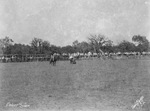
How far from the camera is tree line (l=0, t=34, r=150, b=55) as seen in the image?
59.2 m

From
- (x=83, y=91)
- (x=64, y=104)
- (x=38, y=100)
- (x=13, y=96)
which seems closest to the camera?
(x=64, y=104)

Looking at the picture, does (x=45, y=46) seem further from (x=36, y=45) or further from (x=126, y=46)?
(x=126, y=46)

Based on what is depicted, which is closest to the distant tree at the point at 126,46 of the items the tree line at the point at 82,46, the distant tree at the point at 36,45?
the tree line at the point at 82,46

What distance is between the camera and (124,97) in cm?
779

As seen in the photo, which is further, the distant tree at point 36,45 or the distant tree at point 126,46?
the distant tree at point 126,46

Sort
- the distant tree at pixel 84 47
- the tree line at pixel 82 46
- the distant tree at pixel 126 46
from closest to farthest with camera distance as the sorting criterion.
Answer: the tree line at pixel 82 46 → the distant tree at pixel 126 46 → the distant tree at pixel 84 47

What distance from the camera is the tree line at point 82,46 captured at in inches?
2331

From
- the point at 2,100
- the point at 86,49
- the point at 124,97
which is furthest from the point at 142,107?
the point at 86,49

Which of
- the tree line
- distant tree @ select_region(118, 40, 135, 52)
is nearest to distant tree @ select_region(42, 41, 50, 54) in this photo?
the tree line

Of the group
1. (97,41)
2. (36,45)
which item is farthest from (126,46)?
(36,45)

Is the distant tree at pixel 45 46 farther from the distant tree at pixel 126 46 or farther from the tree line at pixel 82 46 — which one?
the distant tree at pixel 126 46

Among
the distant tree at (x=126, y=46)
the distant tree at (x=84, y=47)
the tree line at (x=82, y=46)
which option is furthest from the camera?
the distant tree at (x=84, y=47)

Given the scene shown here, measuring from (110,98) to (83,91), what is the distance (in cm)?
141

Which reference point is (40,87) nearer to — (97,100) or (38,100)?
A: (38,100)
